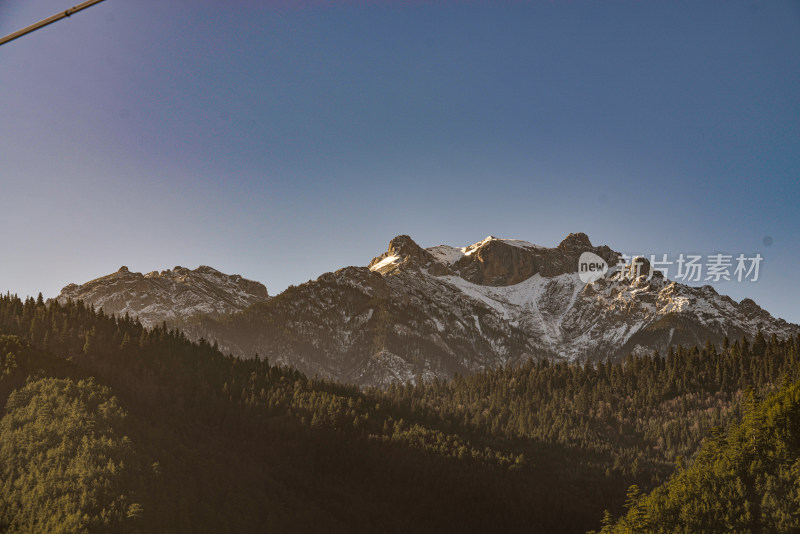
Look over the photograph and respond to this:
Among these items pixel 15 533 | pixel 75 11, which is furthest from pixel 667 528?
pixel 15 533

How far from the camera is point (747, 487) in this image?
11688 cm

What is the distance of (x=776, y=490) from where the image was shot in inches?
4392

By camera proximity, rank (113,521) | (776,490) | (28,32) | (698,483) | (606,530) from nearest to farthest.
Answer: (28,32)
(776,490)
(698,483)
(606,530)
(113,521)

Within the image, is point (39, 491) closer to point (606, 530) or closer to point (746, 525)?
point (606, 530)

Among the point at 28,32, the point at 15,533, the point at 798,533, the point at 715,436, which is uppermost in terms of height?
the point at 28,32

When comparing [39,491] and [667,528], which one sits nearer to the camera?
[667,528]

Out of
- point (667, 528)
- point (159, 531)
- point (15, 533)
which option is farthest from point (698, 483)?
point (15, 533)

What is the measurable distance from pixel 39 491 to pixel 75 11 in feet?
697

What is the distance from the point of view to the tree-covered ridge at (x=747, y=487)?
364 feet

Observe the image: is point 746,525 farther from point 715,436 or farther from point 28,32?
point 28,32

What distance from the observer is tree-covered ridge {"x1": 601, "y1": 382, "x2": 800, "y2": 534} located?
364ft

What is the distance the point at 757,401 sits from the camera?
127000 millimetres

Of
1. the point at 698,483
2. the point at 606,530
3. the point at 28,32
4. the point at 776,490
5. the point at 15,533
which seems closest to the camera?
the point at 28,32

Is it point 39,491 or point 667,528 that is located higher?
point 667,528
